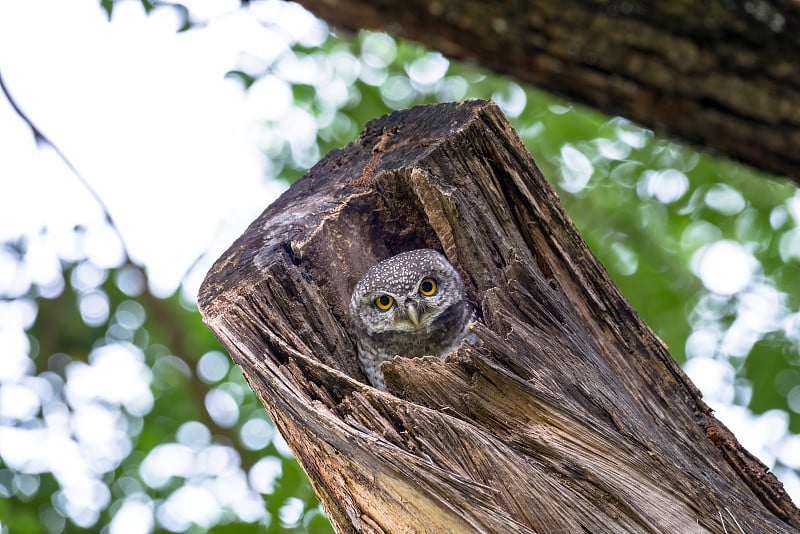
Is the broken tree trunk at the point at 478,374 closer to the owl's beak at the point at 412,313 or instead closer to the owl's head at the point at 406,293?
the owl's head at the point at 406,293

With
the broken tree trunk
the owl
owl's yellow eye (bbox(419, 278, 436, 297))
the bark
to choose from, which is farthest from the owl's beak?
the bark

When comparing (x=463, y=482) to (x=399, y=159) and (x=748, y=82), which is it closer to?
(x=748, y=82)

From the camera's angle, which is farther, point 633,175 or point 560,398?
point 633,175

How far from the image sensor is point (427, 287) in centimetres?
401

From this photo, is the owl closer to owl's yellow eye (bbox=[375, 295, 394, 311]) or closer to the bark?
owl's yellow eye (bbox=[375, 295, 394, 311])

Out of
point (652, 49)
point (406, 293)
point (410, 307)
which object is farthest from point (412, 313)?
point (652, 49)

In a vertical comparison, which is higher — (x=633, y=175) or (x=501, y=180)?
(x=501, y=180)

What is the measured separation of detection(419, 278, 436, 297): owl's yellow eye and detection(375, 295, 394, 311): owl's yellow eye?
6.4 inches

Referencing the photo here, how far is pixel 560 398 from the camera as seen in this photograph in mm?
2359

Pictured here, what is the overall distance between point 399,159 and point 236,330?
41.0 inches

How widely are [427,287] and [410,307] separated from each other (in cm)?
16

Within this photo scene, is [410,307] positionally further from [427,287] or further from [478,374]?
[478,374]

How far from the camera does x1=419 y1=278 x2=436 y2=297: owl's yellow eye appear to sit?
155 inches

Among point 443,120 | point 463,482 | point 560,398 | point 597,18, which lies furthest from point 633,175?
point 597,18
